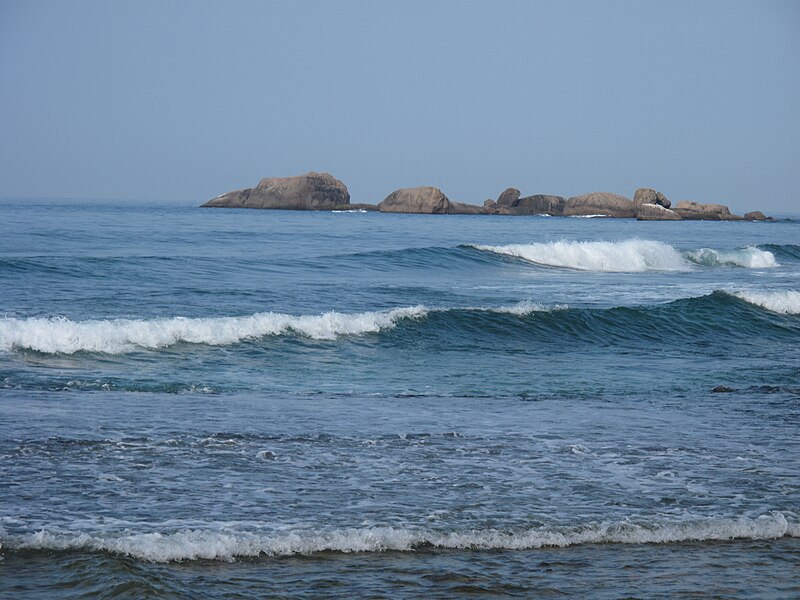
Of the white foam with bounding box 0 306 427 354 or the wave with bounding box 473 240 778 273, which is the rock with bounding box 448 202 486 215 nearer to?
the wave with bounding box 473 240 778 273

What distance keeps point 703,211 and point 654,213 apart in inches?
310

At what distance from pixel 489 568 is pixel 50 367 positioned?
828 cm

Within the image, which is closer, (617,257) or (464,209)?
(617,257)

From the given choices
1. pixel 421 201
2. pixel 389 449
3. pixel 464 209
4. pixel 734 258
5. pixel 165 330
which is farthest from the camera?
pixel 464 209

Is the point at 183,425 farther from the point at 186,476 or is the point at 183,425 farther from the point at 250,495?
the point at 250,495

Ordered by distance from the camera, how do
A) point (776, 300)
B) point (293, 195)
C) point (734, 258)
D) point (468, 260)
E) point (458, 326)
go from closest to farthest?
1. point (458, 326)
2. point (776, 300)
3. point (468, 260)
4. point (734, 258)
5. point (293, 195)

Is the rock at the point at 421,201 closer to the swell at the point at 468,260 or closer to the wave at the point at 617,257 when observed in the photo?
the swell at the point at 468,260

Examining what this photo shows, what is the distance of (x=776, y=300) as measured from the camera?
68.1 ft

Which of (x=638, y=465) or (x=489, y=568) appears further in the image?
(x=638, y=465)

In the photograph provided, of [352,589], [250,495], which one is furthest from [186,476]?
[352,589]

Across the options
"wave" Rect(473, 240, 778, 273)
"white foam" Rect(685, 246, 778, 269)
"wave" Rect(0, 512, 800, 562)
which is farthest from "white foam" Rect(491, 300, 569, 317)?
"white foam" Rect(685, 246, 778, 269)

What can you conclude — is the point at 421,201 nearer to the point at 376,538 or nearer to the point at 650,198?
the point at 650,198

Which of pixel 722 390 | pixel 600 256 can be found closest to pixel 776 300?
pixel 722 390

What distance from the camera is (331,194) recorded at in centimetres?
10744
